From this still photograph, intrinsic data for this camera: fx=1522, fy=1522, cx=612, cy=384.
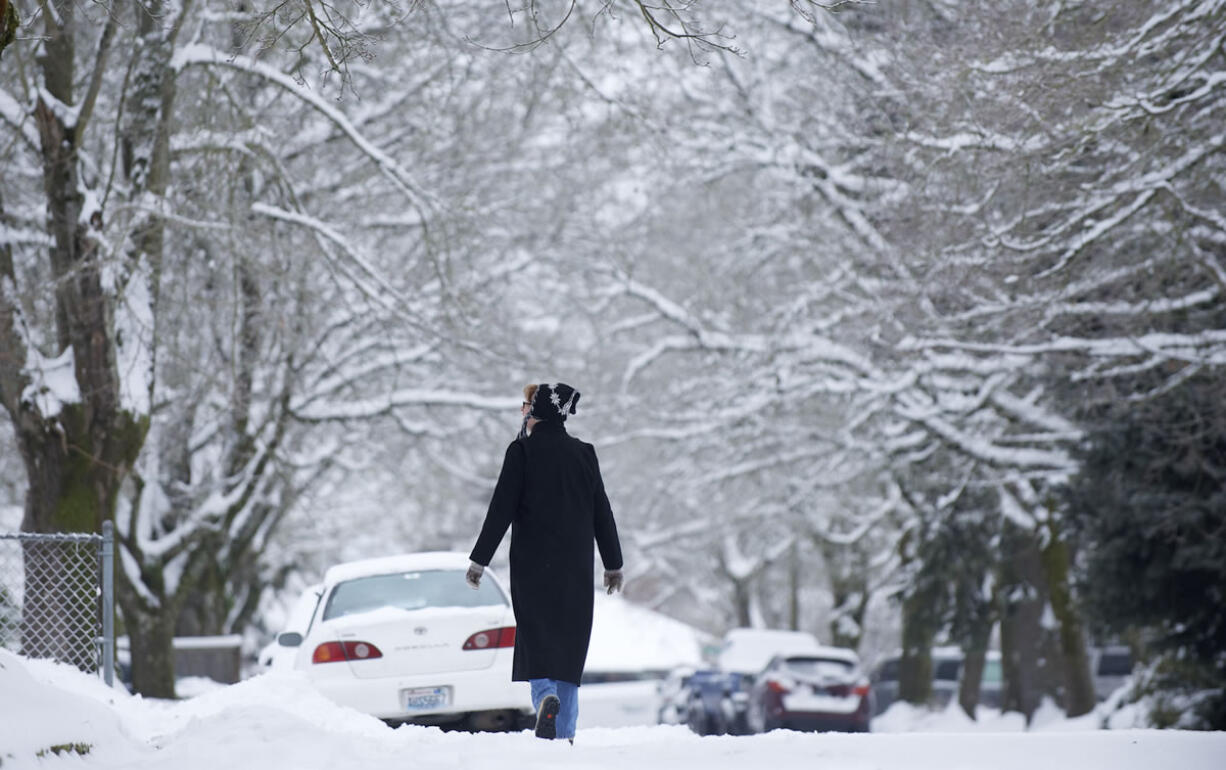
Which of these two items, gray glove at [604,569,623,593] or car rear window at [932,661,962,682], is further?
car rear window at [932,661,962,682]

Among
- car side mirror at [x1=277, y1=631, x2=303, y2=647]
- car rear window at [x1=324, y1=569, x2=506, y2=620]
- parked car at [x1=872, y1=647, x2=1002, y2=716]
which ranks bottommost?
parked car at [x1=872, y1=647, x2=1002, y2=716]

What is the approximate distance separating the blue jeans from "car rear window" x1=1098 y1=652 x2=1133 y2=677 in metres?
26.8

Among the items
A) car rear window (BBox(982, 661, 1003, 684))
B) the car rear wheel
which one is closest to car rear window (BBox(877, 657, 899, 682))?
car rear window (BBox(982, 661, 1003, 684))

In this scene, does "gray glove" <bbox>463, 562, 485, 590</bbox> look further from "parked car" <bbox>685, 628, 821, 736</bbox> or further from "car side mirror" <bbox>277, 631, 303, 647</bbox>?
"parked car" <bbox>685, 628, 821, 736</bbox>

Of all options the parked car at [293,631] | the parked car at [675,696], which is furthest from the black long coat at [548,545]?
the parked car at [675,696]

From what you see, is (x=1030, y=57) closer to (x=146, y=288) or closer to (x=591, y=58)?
(x=591, y=58)

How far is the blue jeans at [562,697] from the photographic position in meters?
7.79

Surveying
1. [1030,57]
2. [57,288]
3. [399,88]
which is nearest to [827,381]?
[399,88]

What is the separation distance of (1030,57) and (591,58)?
657cm

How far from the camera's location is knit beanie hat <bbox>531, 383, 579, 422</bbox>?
8.08m

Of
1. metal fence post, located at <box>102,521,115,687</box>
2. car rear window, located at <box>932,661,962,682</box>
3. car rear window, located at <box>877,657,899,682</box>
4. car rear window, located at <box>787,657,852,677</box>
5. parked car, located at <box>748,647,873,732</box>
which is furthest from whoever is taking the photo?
car rear window, located at <box>932,661,962,682</box>

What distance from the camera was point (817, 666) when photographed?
822 inches

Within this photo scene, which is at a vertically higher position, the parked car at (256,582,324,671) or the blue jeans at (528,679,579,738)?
the parked car at (256,582,324,671)

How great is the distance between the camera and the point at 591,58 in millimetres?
16531
